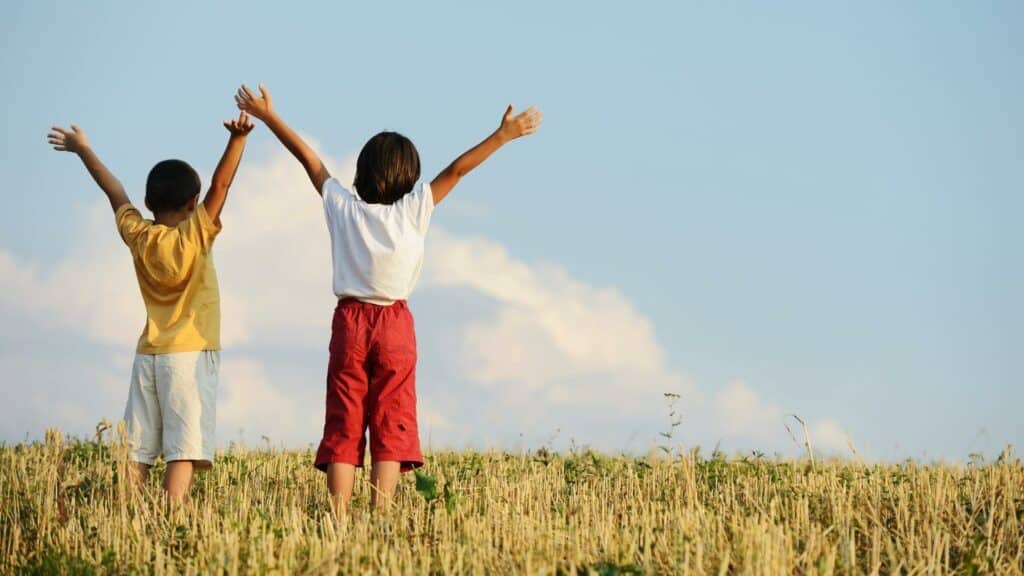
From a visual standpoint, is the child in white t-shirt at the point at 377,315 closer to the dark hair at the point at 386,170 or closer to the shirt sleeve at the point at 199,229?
the dark hair at the point at 386,170

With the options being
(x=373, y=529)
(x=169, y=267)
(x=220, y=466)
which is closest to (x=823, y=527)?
(x=373, y=529)

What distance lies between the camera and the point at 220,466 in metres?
10.7

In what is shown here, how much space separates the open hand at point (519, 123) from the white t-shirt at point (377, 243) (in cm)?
65

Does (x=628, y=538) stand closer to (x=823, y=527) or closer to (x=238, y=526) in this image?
(x=823, y=527)

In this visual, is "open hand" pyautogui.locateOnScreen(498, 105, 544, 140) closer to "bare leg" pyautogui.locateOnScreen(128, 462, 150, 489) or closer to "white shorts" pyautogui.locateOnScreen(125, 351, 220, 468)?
"white shorts" pyautogui.locateOnScreen(125, 351, 220, 468)

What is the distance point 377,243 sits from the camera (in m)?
7.74

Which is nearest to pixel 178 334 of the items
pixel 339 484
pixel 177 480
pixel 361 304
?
pixel 177 480

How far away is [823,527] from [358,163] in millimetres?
3807

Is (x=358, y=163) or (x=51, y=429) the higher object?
(x=358, y=163)

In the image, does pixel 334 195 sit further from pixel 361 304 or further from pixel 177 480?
pixel 177 480

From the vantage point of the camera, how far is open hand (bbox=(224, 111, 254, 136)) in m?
8.40

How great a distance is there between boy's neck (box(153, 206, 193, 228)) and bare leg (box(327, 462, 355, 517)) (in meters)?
2.22

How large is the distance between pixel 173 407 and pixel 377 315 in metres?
1.67

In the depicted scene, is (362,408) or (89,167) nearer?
(362,408)
